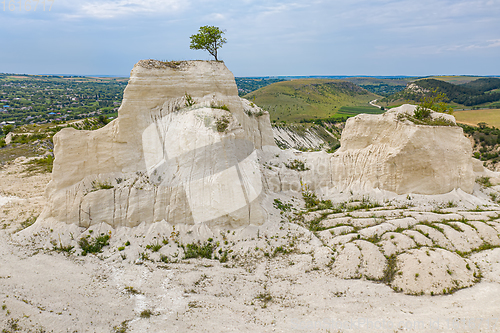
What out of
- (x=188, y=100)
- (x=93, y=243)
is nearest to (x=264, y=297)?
(x=93, y=243)

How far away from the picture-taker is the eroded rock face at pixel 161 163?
15.5 meters

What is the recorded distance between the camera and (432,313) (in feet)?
32.3

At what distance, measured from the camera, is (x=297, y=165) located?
2264 cm

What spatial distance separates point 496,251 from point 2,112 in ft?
460

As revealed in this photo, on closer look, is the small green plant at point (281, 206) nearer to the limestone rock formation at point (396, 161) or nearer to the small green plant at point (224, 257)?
the limestone rock formation at point (396, 161)

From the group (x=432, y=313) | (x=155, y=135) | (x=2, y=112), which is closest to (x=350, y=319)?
(x=432, y=313)

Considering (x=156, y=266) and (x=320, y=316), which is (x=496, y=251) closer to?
(x=320, y=316)

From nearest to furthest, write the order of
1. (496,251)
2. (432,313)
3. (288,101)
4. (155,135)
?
(432,313) < (496,251) < (155,135) < (288,101)

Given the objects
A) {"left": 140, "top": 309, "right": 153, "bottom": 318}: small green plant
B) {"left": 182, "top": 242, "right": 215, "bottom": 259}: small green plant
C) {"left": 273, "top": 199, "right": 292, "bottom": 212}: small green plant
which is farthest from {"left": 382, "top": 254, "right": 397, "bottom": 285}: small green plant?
{"left": 140, "top": 309, "right": 153, "bottom": 318}: small green plant

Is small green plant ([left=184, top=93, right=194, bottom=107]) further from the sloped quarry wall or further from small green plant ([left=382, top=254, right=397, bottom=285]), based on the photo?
small green plant ([left=382, top=254, right=397, bottom=285])

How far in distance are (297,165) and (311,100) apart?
410ft

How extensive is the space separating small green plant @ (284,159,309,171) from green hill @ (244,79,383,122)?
281 ft

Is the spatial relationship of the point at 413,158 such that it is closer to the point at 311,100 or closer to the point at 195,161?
the point at 195,161

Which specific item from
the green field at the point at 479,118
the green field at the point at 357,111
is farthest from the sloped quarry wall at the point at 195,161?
the green field at the point at 357,111
